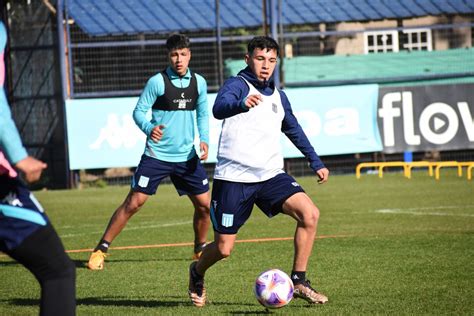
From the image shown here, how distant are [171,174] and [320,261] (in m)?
1.99

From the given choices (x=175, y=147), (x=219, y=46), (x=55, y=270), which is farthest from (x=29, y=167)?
(x=219, y=46)

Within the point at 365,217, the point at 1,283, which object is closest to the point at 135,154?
the point at 365,217

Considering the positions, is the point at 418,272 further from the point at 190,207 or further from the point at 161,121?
the point at 190,207

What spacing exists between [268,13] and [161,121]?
1427 centimetres

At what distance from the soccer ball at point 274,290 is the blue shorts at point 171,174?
12.0ft

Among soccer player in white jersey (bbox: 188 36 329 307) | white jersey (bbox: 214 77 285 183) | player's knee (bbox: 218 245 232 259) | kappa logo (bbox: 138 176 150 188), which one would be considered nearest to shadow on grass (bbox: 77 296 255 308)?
soccer player in white jersey (bbox: 188 36 329 307)

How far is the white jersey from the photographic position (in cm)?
801

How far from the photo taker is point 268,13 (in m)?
25.2

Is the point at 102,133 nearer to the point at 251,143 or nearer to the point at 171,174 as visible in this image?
the point at 171,174

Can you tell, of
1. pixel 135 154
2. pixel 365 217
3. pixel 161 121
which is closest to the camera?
pixel 161 121

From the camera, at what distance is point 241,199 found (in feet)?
26.2

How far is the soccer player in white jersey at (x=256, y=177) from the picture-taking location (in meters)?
7.93

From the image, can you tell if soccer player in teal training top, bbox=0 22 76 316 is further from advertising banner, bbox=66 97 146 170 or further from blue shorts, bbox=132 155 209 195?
advertising banner, bbox=66 97 146 170

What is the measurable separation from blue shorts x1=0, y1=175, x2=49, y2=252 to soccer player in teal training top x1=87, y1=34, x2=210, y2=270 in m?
5.43
